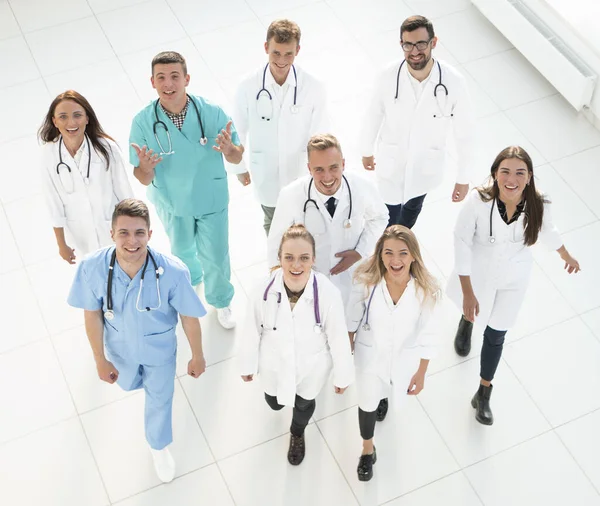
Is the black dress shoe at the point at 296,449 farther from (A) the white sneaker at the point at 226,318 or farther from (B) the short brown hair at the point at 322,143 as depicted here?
(B) the short brown hair at the point at 322,143

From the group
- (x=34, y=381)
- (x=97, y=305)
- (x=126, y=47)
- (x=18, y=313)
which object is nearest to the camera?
(x=97, y=305)

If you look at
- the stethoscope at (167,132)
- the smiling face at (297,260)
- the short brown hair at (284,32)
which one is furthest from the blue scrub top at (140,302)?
the short brown hair at (284,32)

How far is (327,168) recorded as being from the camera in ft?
10.7

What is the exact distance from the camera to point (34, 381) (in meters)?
3.94

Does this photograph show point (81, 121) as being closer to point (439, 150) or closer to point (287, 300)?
point (287, 300)

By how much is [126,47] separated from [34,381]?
2551mm

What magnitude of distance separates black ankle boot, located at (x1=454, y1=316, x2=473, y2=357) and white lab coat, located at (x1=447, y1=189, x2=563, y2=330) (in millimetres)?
380

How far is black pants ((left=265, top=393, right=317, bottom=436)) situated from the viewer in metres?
3.43

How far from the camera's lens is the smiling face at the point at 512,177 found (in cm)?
320

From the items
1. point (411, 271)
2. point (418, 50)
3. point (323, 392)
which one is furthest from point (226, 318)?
point (418, 50)

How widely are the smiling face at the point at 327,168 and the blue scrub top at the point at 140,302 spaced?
63 cm

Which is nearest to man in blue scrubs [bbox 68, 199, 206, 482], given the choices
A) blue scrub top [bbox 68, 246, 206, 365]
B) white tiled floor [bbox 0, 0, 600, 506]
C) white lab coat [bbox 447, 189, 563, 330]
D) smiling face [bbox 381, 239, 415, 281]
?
blue scrub top [bbox 68, 246, 206, 365]

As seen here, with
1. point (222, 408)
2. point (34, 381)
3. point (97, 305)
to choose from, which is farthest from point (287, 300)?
point (34, 381)

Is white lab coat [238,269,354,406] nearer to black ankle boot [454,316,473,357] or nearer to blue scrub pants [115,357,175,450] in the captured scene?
blue scrub pants [115,357,175,450]
